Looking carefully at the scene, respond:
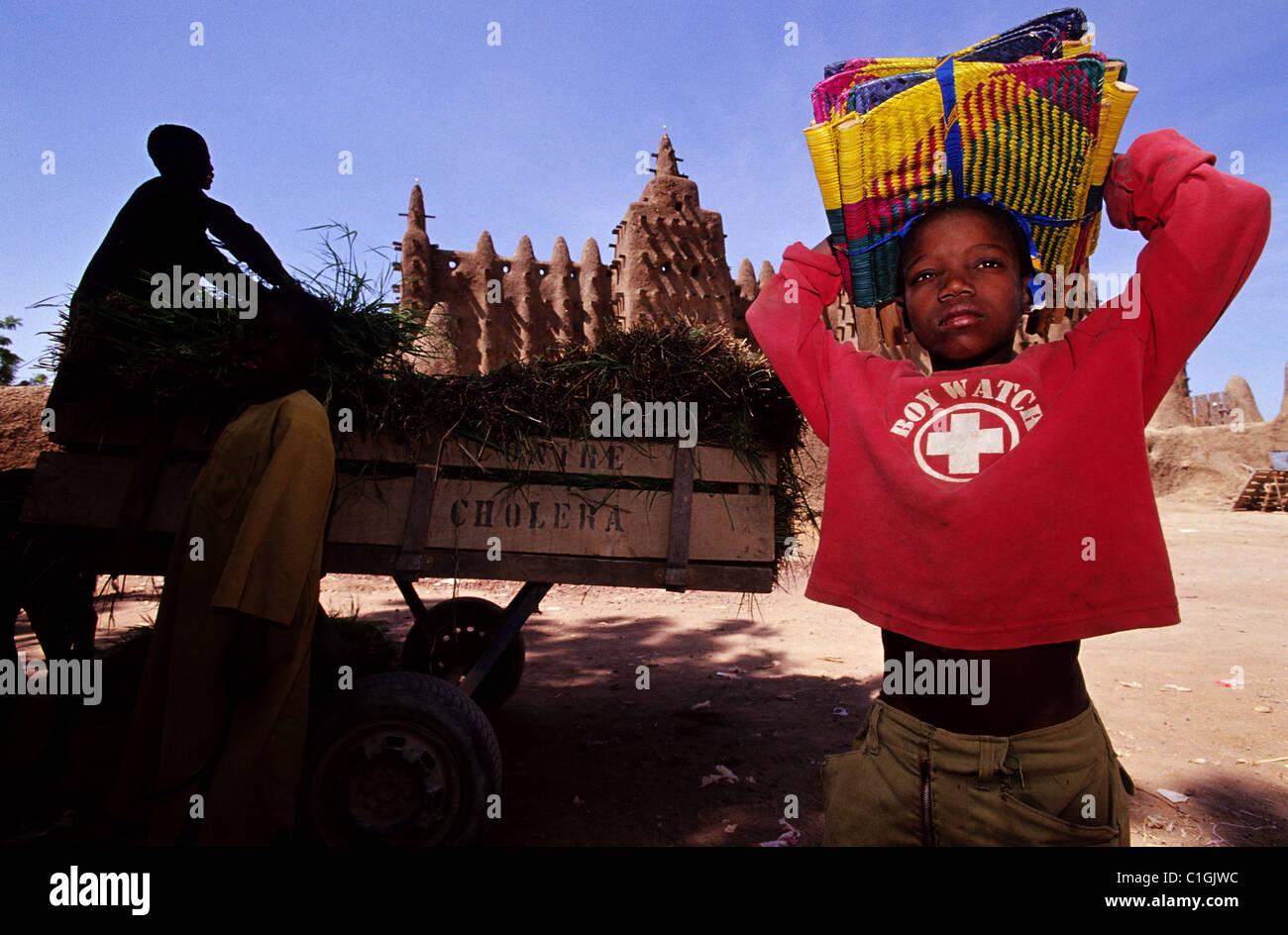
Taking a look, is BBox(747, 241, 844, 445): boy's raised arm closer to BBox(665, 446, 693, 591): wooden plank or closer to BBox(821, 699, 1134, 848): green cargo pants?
BBox(821, 699, 1134, 848): green cargo pants

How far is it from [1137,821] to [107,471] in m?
5.28

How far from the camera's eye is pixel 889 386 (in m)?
1.66

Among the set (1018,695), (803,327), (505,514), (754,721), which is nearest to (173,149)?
(505,514)

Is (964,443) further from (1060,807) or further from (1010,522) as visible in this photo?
(1060,807)

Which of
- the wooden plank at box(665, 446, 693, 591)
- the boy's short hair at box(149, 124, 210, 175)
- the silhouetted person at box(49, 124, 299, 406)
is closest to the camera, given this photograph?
the wooden plank at box(665, 446, 693, 591)

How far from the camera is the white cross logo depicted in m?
1.47

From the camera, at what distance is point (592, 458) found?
2.96 metres

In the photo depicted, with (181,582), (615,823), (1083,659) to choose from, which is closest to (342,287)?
(181,582)

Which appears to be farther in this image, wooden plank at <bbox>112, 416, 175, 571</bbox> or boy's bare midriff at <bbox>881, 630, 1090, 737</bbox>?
wooden plank at <bbox>112, 416, 175, 571</bbox>

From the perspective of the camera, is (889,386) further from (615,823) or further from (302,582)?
(615,823)

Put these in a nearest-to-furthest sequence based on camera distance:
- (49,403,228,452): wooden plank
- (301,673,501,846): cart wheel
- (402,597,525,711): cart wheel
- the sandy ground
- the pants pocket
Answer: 1. the pants pocket
2. (301,673,501,846): cart wheel
3. (49,403,228,452): wooden plank
4. the sandy ground
5. (402,597,525,711): cart wheel

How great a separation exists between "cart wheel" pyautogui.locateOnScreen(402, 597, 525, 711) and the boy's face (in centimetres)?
379

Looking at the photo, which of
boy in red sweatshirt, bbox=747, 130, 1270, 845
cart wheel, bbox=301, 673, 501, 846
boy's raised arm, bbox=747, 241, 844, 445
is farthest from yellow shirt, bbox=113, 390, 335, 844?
boy in red sweatshirt, bbox=747, 130, 1270, 845

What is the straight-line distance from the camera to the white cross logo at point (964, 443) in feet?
4.82
